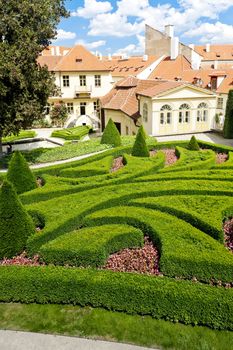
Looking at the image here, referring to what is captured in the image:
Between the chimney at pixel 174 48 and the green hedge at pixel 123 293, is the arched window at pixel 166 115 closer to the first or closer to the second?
the green hedge at pixel 123 293

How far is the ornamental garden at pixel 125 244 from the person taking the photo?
8.98m

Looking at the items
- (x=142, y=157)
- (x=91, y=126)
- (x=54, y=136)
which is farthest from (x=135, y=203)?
(x=91, y=126)

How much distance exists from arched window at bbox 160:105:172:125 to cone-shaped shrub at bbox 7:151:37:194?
64.7 ft

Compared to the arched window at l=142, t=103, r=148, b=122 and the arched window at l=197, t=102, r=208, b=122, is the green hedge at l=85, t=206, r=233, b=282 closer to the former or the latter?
the arched window at l=142, t=103, r=148, b=122

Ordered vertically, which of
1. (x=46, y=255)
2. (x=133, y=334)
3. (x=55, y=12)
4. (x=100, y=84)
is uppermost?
(x=55, y=12)

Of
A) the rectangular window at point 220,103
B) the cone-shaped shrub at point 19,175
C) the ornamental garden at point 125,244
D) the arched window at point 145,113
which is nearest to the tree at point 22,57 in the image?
the cone-shaped shrub at point 19,175

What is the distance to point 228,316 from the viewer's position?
8492 mm

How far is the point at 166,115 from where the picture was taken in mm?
33219

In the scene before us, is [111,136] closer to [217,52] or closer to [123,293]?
[123,293]

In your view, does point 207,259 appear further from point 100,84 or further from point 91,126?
point 100,84

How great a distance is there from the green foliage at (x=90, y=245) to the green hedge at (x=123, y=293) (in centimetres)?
74

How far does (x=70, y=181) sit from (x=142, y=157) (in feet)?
20.6

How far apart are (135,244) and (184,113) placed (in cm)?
2465

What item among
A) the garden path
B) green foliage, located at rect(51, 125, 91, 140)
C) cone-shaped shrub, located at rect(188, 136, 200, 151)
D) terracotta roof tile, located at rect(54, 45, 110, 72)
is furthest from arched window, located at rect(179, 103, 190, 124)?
the garden path
